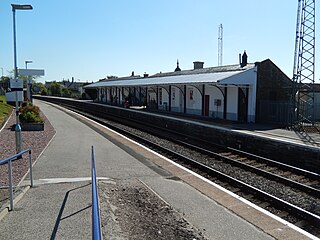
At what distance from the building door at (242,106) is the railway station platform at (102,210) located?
14943 millimetres

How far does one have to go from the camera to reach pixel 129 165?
34.7ft

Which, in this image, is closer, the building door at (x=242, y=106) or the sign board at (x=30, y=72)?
the sign board at (x=30, y=72)

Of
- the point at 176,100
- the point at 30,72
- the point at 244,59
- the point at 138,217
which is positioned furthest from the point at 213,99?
the point at 138,217

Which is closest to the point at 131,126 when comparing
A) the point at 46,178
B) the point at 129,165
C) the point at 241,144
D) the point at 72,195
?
the point at 241,144

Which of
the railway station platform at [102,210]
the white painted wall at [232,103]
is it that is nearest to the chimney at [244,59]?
the white painted wall at [232,103]

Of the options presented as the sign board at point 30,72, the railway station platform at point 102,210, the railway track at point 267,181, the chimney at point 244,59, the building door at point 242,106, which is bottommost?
the railway track at point 267,181

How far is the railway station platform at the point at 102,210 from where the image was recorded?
5141 millimetres

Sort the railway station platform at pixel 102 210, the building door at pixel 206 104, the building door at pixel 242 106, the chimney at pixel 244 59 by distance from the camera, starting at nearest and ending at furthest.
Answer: the railway station platform at pixel 102 210, the building door at pixel 242 106, the chimney at pixel 244 59, the building door at pixel 206 104

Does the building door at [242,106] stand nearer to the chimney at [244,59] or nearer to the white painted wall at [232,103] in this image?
the white painted wall at [232,103]

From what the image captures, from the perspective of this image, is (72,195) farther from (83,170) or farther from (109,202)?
(83,170)

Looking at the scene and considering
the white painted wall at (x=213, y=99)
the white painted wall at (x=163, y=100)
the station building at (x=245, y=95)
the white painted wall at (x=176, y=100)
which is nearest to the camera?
the station building at (x=245, y=95)

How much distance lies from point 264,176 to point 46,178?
690 centimetres

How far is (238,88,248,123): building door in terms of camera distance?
2525 centimetres

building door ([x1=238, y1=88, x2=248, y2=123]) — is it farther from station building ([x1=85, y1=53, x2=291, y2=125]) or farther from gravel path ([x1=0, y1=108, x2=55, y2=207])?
gravel path ([x1=0, y1=108, x2=55, y2=207])
